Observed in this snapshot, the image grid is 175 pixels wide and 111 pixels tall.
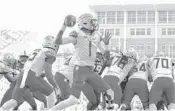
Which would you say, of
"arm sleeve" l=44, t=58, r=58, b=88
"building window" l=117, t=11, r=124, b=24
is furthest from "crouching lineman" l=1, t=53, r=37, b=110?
"building window" l=117, t=11, r=124, b=24

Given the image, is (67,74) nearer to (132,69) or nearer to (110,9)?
(132,69)

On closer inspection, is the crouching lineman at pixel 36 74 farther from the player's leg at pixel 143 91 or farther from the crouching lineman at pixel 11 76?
the player's leg at pixel 143 91

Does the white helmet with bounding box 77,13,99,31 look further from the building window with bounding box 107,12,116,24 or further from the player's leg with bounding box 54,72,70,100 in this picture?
the building window with bounding box 107,12,116,24

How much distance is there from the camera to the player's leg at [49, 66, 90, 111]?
5945 mm

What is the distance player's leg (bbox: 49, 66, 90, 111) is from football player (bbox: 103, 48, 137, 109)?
2.29m

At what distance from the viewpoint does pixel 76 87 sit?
237 inches

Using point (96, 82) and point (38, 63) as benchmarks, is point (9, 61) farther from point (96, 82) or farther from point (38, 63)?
point (96, 82)

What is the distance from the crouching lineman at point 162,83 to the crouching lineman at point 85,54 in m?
1.20

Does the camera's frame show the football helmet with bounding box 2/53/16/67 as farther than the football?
Yes

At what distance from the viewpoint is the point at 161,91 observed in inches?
286

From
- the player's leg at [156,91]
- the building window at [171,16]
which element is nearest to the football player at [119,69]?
the player's leg at [156,91]

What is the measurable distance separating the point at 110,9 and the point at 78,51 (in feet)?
155

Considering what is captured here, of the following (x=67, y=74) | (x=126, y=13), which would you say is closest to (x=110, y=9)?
(x=126, y=13)

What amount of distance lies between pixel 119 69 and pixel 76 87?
2.71 metres
